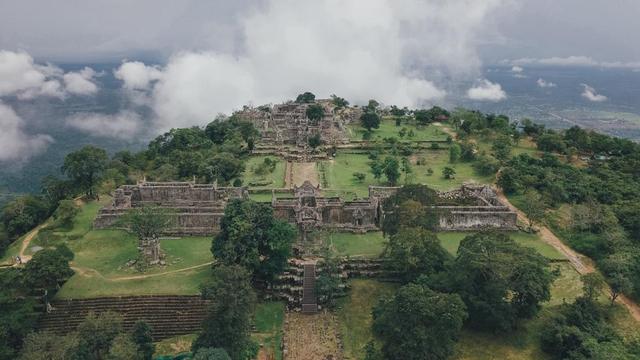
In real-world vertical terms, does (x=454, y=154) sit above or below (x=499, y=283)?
above

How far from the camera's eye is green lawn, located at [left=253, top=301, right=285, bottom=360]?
37.7 m

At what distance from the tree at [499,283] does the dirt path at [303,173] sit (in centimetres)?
3624

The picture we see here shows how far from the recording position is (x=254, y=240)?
42.9 meters

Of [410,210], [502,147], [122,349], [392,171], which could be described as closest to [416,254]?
[410,210]

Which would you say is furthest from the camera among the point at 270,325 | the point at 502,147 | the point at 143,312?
the point at 502,147

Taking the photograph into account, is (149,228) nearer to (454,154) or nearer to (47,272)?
(47,272)

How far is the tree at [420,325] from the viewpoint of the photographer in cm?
3158

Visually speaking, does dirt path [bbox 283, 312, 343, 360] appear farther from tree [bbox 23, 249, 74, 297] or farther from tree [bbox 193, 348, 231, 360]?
tree [bbox 23, 249, 74, 297]

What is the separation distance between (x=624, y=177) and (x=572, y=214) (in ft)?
69.8

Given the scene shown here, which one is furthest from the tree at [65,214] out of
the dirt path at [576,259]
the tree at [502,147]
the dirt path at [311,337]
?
the tree at [502,147]

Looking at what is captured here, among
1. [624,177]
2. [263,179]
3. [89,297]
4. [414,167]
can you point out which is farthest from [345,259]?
[624,177]

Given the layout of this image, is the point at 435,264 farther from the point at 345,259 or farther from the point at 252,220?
the point at 252,220

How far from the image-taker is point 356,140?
318ft

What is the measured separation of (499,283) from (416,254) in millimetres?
7850
